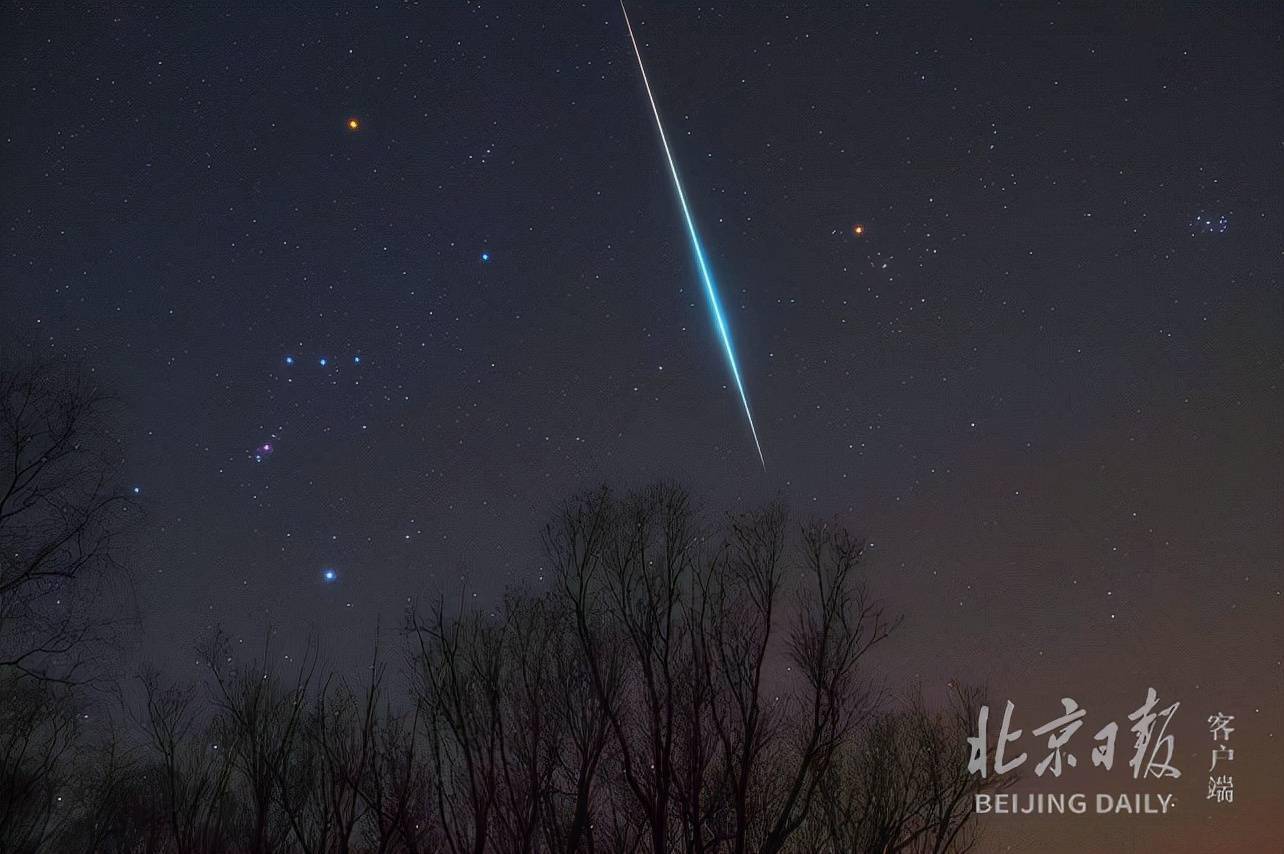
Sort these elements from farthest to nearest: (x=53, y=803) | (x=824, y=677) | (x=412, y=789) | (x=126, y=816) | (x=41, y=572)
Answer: (x=126, y=816), (x=53, y=803), (x=412, y=789), (x=824, y=677), (x=41, y=572)

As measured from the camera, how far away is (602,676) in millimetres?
15680

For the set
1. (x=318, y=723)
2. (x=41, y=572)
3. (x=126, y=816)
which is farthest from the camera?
(x=126, y=816)

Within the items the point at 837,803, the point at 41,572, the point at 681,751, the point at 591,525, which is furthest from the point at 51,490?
the point at 837,803

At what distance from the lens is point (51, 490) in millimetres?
10047

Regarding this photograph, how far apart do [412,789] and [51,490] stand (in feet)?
28.9

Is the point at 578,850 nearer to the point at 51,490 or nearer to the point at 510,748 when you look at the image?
the point at 510,748

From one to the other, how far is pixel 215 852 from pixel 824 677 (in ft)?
44.6

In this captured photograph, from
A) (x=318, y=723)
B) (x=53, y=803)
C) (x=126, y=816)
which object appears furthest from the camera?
(x=126, y=816)

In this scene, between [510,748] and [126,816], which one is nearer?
[510,748]

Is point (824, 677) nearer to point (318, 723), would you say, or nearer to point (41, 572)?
point (318, 723)

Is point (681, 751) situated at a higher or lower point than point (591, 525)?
lower

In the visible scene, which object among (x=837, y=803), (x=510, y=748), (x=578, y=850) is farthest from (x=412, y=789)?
(x=837, y=803)

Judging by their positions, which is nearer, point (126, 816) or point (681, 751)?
point (681, 751)

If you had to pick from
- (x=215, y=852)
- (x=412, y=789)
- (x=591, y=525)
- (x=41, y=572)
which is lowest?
(x=215, y=852)
